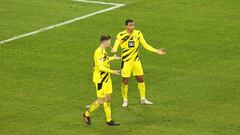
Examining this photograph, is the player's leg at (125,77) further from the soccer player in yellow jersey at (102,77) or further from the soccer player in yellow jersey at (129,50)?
the soccer player in yellow jersey at (102,77)

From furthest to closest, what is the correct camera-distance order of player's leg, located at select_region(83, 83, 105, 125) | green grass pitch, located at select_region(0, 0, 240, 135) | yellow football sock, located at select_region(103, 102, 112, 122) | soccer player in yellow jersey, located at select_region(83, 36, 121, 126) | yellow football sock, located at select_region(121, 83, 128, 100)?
yellow football sock, located at select_region(121, 83, 128, 100), green grass pitch, located at select_region(0, 0, 240, 135), yellow football sock, located at select_region(103, 102, 112, 122), player's leg, located at select_region(83, 83, 105, 125), soccer player in yellow jersey, located at select_region(83, 36, 121, 126)

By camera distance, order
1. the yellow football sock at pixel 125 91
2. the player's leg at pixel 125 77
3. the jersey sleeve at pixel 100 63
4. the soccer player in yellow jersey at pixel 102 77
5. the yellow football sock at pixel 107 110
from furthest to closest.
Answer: the yellow football sock at pixel 125 91 → the player's leg at pixel 125 77 → the yellow football sock at pixel 107 110 → the soccer player in yellow jersey at pixel 102 77 → the jersey sleeve at pixel 100 63

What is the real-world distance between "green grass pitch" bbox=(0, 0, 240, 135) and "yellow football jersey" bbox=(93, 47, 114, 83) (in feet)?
5.36

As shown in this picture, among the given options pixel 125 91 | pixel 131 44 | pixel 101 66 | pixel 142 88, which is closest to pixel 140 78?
pixel 142 88

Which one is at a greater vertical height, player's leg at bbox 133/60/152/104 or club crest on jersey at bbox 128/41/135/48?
club crest on jersey at bbox 128/41/135/48

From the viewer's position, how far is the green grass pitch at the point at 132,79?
84.3 feet

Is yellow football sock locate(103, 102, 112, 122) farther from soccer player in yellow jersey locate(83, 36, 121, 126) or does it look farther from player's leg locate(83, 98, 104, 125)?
player's leg locate(83, 98, 104, 125)

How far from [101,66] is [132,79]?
5762 millimetres

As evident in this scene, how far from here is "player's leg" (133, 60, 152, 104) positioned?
89.0ft

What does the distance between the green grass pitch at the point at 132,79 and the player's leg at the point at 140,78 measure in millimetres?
416

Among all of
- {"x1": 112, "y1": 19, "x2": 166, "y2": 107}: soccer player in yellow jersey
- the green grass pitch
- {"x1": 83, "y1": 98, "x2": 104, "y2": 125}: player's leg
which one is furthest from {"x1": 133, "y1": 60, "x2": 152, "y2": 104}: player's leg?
{"x1": 83, "y1": 98, "x2": 104, "y2": 125}: player's leg

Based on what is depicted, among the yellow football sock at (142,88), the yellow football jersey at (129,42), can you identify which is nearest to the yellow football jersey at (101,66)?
the yellow football jersey at (129,42)

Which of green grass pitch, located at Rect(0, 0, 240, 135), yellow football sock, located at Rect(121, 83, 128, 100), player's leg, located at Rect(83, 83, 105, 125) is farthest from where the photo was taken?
yellow football sock, located at Rect(121, 83, 128, 100)

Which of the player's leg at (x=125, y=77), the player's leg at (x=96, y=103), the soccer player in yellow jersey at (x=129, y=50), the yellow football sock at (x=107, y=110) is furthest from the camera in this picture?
the player's leg at (x=125, y=77)
